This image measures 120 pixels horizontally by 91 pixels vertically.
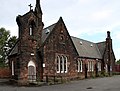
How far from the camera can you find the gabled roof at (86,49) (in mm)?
49981

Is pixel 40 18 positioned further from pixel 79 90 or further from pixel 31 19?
pixel 79 90

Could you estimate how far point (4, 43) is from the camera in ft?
262

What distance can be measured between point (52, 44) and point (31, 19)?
17.3 feet

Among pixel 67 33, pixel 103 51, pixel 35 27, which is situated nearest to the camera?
pixel 35 27

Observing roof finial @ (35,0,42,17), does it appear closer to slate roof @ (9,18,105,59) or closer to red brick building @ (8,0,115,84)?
red brick building @ (8,0,115,84)

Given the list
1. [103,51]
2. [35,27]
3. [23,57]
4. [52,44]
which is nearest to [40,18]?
[35,27]

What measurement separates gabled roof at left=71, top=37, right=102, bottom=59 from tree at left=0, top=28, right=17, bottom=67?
33.0 meters

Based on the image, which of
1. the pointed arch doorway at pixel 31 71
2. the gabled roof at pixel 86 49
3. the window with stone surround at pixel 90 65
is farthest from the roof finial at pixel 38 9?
the window with stone surround at pixel 90 65

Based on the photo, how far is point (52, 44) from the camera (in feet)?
123

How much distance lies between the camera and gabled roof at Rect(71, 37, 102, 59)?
4998cm

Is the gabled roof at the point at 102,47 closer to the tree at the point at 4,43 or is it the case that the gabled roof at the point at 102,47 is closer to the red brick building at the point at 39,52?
the red brick building at the point at 39,52

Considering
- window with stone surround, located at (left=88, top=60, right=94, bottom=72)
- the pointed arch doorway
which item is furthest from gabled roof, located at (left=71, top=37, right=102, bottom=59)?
the pointed arch doorway

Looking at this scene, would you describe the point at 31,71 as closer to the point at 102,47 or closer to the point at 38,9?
the point at 38,9

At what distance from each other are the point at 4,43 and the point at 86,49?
1439 inches
